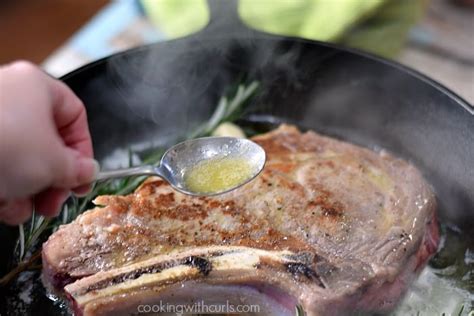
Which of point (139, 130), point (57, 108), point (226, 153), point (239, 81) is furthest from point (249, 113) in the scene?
point (57, 108)

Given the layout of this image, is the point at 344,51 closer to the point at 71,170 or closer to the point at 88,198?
the point at 88,198

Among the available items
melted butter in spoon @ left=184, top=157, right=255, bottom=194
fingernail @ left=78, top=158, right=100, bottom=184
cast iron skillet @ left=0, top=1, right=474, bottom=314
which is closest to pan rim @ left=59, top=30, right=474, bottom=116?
cast iron skillet @ left=0, top=1, right=474, bottom=314

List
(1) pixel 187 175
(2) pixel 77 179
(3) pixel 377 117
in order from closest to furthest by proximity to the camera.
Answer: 1. (2) pixel 77 179
2. (1) pixel 187 175
3. (3) pixel 377 117

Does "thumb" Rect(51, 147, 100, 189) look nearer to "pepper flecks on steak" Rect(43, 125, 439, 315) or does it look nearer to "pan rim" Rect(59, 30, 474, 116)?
"pepper flecks on steak" Rect(43, 125, 439, 315)

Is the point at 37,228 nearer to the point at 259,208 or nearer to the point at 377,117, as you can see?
the point at 259,208

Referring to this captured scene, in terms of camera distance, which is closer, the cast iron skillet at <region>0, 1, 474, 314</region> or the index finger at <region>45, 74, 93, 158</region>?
the index finger at <region>45, 74, 93, 158</region>

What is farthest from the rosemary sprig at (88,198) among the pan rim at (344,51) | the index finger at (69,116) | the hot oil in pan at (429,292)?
the index finger at (69,116)
